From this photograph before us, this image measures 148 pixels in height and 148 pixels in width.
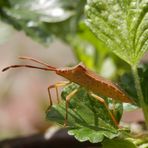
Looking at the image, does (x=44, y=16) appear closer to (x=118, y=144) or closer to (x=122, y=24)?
→ (x=122, y=24)

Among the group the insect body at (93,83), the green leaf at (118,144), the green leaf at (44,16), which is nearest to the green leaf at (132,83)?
the insect body at (93,83)

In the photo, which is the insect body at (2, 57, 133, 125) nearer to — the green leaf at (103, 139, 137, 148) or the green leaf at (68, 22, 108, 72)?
the green leaf at (103, 139, 137, 148)

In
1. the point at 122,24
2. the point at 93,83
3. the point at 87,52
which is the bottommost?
the point at 87,52

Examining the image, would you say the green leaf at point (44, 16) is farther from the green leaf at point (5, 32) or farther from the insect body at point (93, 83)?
the insect body at point (93, 83)

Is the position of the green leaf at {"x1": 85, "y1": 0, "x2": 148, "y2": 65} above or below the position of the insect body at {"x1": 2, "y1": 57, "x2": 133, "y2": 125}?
above

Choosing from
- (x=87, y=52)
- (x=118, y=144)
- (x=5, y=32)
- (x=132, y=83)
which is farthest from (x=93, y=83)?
(x=87, y=52)

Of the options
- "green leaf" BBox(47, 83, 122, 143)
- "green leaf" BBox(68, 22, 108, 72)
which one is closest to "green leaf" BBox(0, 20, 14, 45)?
"green leaf" BBox(68, 22, 108, 72)

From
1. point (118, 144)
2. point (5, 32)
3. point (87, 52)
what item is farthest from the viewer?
point (87, 52)
